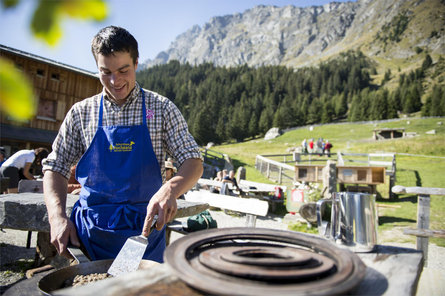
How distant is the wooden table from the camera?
851 millimetres

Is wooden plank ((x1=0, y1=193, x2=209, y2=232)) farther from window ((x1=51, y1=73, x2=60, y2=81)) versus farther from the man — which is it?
window ((x1=51, y1=73, x2=60, y2=81))

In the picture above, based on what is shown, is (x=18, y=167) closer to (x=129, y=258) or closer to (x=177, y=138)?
(x=177, y=138)

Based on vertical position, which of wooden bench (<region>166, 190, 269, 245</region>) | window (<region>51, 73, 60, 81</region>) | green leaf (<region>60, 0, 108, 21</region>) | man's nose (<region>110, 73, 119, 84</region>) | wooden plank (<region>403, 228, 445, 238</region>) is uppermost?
window (<region>51, 73, 60, 81</region>)

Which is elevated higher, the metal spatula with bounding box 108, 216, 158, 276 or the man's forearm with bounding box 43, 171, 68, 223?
the man's forearm with bounding box 43, 171, 68, 223

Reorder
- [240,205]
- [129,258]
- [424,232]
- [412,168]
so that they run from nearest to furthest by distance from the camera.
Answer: [129,258]
[424,232]
[240,205]
[412,168]

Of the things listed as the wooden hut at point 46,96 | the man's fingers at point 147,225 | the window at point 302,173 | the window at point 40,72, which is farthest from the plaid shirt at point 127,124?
the window at point 40,72

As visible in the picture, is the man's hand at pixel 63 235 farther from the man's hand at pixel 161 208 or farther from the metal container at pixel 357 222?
the metal container at pixel 357 222

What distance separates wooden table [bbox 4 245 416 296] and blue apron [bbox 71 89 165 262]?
390 mm

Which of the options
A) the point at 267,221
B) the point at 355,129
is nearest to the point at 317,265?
the point at 267,221

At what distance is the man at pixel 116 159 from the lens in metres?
1.62

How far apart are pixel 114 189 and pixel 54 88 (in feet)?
67.6

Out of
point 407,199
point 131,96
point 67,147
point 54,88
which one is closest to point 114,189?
point 67,147

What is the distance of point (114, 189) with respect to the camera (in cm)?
167


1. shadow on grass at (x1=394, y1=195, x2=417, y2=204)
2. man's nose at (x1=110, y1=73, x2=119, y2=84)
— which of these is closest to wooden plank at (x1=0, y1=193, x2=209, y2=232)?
man's nose at (x1=110, y1=73, x2=119, y2=84)
